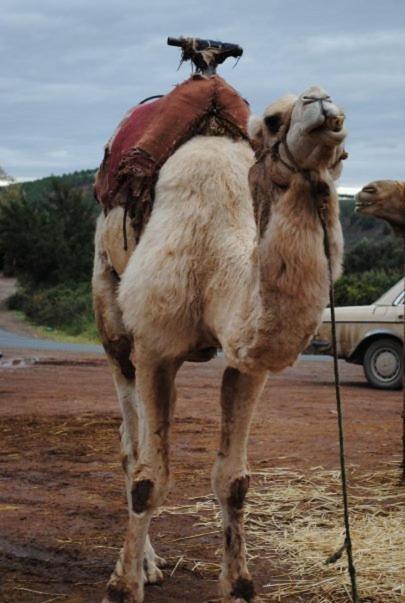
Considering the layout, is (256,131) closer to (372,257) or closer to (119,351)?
(119,351)

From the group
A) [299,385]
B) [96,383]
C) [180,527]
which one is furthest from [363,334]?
[180,527]

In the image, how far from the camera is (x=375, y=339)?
15.7 metres

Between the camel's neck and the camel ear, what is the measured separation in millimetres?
248

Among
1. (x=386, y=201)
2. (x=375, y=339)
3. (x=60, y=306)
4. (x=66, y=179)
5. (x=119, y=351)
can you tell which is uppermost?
(x=66, y=179)

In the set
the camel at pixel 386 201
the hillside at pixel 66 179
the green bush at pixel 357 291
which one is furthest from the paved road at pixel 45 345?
the hillside at pixel 66 179

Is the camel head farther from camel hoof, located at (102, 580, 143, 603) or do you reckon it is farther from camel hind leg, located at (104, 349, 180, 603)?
camel hoof, located at (102, 580, 143, 603)

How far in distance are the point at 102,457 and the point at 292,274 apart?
542 cm

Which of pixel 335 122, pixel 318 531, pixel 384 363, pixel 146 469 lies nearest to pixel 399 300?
pixel 384 363

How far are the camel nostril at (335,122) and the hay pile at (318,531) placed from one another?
102 inches

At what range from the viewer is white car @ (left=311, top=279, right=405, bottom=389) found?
15484 mm

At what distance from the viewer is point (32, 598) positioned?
17.6 ft

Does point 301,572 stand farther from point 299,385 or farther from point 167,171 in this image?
point 299,385

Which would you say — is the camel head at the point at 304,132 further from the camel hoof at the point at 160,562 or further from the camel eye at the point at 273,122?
the camel hoof at the point at 160,562

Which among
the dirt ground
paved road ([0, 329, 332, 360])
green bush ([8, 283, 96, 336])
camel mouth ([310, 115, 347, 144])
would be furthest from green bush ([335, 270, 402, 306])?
camel mouth ([310, 115, 347, 144])
